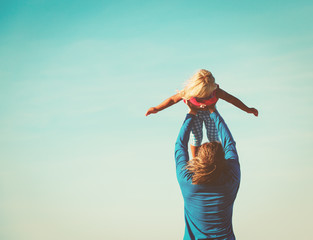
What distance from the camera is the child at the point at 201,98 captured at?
500cm

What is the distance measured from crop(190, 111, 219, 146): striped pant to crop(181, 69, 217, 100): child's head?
2.57 ft

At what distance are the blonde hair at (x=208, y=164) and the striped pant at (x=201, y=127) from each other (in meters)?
2.13

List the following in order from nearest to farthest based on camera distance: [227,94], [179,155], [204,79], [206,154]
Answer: [206,154] → [179,155] → [204,79] → [227,94]

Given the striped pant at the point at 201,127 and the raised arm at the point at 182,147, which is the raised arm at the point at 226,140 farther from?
the striped pant at the point at 201,127

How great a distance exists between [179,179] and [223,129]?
35.2 inches

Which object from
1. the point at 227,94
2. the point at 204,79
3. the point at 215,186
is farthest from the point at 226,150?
the point at 227,94

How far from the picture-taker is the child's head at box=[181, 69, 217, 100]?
4.98 metres

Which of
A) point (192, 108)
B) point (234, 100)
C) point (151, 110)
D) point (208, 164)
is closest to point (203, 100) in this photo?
point (192, 108)

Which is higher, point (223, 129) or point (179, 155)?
point (223, 129)

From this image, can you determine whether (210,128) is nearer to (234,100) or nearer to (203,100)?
(234,100)

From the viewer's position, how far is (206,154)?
144 inches

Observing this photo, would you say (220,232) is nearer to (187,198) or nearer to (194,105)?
(187,198)

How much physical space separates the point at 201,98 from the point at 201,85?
10.2 inches

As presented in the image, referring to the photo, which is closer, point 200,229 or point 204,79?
point 200,229
